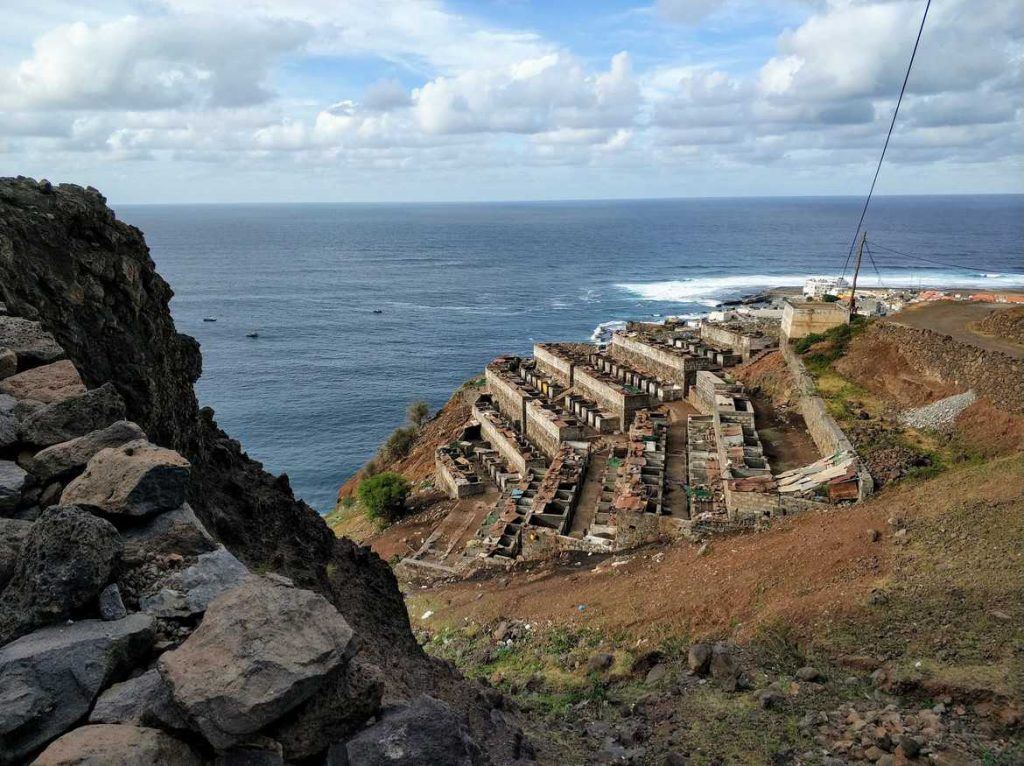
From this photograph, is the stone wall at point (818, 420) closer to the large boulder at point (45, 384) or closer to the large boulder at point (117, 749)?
the large boulder at point (45, 384)

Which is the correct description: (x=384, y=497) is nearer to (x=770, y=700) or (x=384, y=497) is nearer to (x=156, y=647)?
(x=770, y=700)

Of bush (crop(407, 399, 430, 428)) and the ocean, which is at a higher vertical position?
the ocean

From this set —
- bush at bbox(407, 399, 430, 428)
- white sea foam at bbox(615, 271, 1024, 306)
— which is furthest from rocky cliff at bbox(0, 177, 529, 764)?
white sea foam at bbox(615, 271, 1024, 306)

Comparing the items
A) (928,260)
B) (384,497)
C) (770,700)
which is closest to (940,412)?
(770,700)

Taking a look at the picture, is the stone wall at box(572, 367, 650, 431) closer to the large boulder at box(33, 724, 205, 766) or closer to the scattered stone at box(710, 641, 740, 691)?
the scattered stone at box(710, 641, 740, 691)

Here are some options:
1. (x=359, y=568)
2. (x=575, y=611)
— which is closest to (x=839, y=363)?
(x=575, y=611)

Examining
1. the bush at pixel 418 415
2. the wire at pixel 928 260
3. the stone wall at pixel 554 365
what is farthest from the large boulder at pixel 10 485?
the wire at pixel 928 260
